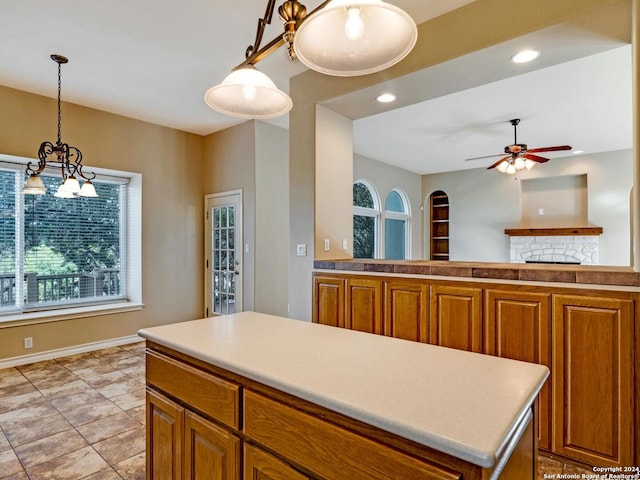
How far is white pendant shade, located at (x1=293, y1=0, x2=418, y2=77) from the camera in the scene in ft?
4.17

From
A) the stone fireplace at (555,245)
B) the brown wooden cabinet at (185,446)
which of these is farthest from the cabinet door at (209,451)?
the stone fireplace at (555,245)

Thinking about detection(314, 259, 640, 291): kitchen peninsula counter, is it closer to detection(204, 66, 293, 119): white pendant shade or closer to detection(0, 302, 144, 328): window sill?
detection(204, 66, 293, 119): white pendant shade

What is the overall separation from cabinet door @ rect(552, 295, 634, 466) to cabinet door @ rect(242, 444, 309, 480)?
180 centimetres

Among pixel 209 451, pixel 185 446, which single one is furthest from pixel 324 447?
pixel 185 446

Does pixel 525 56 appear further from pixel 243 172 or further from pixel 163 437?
pixel 243 172

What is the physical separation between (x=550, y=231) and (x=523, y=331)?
19.2 ft

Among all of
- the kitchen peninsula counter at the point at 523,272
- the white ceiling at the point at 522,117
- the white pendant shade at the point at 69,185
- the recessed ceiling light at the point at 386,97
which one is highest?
the white ceiling at the point at 522,117

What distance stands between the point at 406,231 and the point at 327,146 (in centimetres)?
523

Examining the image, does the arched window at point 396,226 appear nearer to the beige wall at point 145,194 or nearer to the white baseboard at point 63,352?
the beige wall at point 145,194

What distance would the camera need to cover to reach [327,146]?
3.47 meters

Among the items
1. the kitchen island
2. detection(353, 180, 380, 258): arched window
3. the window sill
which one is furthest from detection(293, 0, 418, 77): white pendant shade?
detection(353, 180, 380, 258): arched window

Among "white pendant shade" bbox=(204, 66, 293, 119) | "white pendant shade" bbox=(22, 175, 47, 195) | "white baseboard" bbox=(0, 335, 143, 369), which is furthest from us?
"white baseboard" bbox=(0, 335, 143, 369)

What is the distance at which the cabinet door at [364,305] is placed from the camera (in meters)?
2.82

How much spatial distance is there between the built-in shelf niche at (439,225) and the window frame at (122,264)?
646 cm
